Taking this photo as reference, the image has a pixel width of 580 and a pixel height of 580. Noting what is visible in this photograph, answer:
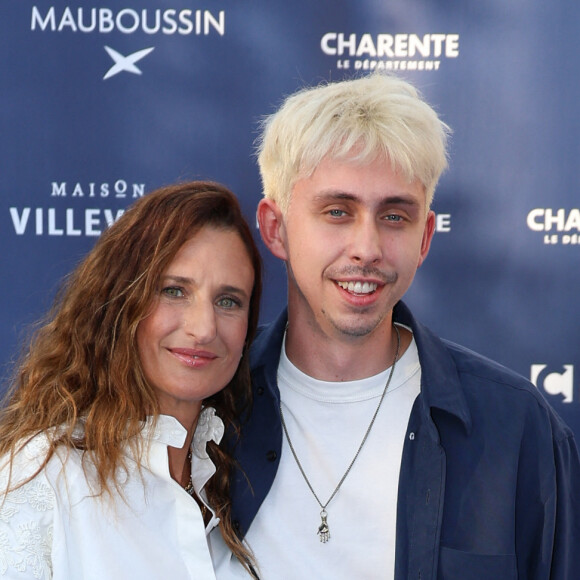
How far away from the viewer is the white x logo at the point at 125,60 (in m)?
2.96

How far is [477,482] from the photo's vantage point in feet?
7.02

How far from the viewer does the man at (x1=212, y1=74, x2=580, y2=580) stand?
212cm

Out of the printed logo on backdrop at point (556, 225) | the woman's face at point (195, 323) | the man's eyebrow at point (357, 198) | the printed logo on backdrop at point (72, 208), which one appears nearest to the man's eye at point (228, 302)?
the woman's face at point (195, 323)

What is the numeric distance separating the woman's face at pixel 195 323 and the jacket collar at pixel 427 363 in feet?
0.97

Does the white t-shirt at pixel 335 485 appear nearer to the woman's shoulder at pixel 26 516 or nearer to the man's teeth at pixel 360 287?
the man's teeth at pixel 360 287

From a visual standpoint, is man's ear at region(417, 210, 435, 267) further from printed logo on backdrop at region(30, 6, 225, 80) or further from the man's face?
printed logo on backdrop at region(30, 6, 225, 80)

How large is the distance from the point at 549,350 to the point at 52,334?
163cm

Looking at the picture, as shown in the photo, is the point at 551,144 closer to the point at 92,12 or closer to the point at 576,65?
the point at 576,65

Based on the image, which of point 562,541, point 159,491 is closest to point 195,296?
point 159,491

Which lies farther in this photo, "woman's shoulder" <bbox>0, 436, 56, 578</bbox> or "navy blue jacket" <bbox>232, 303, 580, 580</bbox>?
"navy blue jacket" <bbox>232, 303, 580, 580</bbox>

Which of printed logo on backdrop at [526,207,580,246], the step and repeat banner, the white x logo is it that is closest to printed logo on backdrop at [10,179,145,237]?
the step and repeat banner

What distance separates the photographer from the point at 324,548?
212 centimetres

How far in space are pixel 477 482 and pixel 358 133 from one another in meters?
0.87

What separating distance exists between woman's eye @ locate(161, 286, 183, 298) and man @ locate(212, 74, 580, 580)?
0.35m
